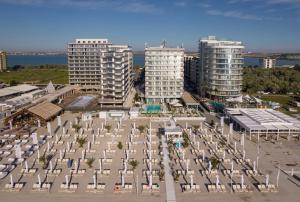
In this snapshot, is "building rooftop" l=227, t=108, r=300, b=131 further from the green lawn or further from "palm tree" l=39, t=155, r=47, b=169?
the green lawn

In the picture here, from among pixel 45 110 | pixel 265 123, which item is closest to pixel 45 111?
pixel 45 110

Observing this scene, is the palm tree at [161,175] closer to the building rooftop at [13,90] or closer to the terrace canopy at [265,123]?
the terrace canopy at [265,123]

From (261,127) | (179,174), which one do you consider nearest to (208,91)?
(261,127)

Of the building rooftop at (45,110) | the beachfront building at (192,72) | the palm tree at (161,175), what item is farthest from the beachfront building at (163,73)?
the palm tree at (161,175)

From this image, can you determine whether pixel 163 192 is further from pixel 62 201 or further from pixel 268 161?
pixel 268 161

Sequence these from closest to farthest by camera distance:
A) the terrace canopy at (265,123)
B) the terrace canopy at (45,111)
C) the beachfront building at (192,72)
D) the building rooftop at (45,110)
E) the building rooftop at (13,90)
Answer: the terrace canopy at (265,123) → the terrace canopy at (45,111) → the building rooftop at (45,110) → the building rooftop at (13,90) → the beachfront building at (192,72)

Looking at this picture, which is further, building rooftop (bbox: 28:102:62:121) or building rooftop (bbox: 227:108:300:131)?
building rooftop (bbox: 28:102:62:121)

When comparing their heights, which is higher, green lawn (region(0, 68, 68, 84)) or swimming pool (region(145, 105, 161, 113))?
green lawn (region(0, 68, 68, 84))

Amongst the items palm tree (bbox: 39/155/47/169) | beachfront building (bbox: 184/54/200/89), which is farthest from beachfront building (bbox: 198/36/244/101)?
palm tree (bbox: 39/155/47/169)

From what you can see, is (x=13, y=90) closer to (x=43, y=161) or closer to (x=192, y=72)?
(x=43, y=161)
